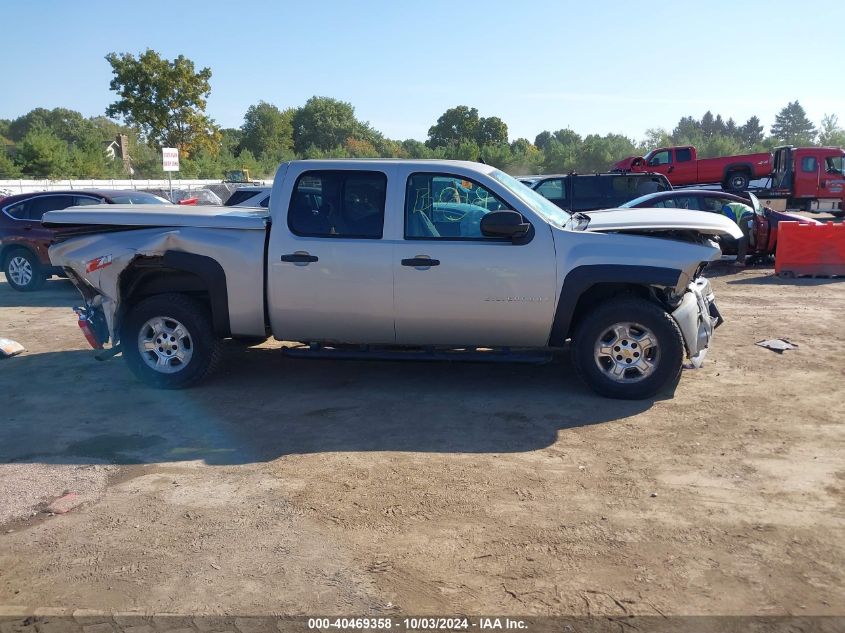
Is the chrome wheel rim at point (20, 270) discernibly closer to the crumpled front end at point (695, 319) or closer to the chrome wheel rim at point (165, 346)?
the chrome wheel rim at point (165, 346)

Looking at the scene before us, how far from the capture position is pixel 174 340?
6.98 metres

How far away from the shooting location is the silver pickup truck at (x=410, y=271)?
6273 millimetres

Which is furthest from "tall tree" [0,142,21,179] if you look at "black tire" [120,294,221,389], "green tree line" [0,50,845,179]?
"black tire" [120,294,221,389]

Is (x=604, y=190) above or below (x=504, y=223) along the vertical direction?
above

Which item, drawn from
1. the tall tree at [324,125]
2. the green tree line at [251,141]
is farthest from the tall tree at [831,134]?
the tall tree at [324,125]

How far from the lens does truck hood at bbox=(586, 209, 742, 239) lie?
628 centimetres

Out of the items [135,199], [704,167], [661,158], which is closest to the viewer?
[135,199]

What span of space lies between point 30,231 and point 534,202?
32.3 ft

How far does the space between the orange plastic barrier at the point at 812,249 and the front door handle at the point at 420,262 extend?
924cm

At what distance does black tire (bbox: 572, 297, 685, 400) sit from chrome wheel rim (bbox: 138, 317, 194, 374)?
11.5ft

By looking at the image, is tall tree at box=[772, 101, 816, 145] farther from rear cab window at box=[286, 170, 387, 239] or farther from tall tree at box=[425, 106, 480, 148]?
rear cab window at box=[286, 170, 387, 239]

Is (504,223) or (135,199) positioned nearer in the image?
(504,223)

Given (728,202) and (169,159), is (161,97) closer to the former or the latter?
(169,159)

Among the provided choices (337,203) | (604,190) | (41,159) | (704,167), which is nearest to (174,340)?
(337,203)
